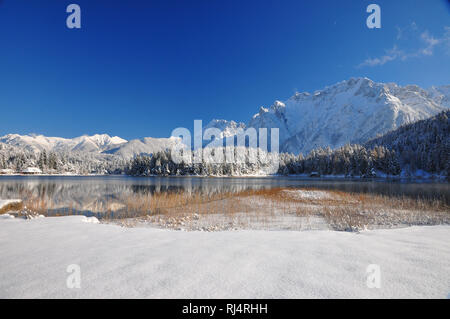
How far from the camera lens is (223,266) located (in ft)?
11.8

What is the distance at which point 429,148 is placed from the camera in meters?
99.1

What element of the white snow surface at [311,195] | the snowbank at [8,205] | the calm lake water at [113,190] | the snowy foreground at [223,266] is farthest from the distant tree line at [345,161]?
the snowy foreground at [223,266]

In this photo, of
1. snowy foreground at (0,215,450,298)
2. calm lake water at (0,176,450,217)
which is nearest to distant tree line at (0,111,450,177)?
calm lake water at (0,176,450,217)

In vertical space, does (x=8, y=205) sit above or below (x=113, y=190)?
above

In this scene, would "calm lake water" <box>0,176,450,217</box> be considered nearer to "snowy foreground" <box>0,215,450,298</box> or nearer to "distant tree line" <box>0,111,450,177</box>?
"snowy foreground" <box>0,215,450,298</box>

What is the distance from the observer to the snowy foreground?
2.82 m

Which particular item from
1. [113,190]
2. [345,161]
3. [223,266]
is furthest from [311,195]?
[345,161]

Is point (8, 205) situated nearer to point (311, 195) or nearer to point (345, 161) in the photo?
point (311, 195)

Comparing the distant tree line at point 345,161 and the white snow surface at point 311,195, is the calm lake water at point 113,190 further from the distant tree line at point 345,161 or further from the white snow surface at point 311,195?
the distant tree line at point 345,161

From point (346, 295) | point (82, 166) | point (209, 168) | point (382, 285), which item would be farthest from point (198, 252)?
point (82, 166)

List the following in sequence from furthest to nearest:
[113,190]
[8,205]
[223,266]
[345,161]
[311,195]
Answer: [345,161] < [113,190] < [311,195] < [8,205] < [223,266]

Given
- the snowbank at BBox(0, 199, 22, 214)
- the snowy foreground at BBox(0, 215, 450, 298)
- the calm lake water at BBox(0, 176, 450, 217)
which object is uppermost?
the snowy foreground at BBox(0, 215, 450, 298)

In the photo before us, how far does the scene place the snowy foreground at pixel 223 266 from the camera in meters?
2.82
